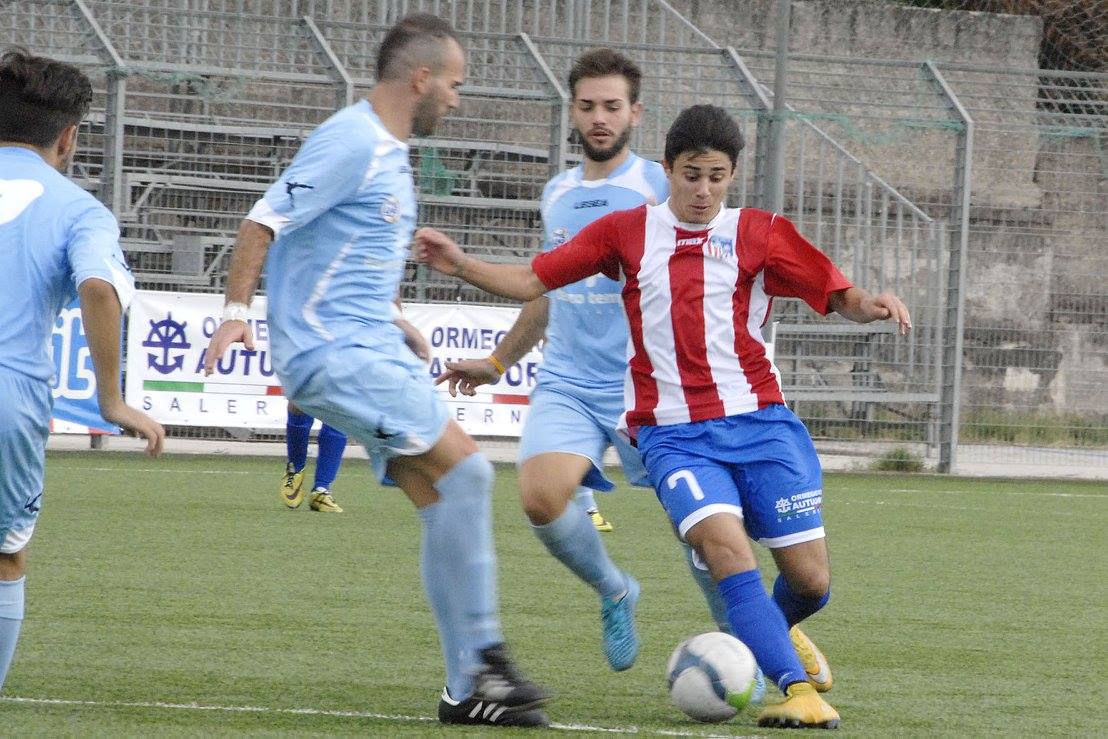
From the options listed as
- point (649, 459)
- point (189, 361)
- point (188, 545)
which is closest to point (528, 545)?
point (188, 545)

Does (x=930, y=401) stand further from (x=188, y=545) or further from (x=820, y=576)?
(x=820, y=576)

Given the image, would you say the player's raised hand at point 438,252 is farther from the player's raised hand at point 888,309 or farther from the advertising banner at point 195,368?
the advertising banner at point 195,368

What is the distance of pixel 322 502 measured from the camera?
33.2ft

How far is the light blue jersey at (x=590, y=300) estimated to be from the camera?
5.88 metres

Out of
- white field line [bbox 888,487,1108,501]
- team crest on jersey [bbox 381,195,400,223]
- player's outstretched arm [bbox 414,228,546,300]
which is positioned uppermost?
team crest on jersey [bbox 381,195,400,223]

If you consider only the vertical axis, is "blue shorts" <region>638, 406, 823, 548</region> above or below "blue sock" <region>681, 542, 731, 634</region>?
above

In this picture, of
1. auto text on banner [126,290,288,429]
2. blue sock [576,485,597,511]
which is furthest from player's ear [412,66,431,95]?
auto text on banner [126,290,288,429]

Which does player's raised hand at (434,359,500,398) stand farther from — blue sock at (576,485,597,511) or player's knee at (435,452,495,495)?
player's knee at (435,452,495,495)

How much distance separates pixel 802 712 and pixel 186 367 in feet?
31.9

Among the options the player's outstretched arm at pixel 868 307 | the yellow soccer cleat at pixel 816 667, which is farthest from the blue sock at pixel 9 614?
the player's outstretched arm at pixel 868 307

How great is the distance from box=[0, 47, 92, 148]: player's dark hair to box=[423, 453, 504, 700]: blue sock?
1.28 meters

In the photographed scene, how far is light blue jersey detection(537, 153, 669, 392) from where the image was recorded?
19.3ft

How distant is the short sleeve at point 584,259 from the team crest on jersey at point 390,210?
508mm

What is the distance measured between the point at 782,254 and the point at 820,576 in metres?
0.89
